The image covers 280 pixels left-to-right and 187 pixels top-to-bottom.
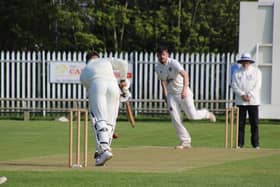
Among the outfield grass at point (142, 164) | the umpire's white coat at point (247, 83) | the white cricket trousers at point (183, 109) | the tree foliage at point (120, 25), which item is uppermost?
the tree foliage at point (120, 25)

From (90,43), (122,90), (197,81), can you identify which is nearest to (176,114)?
(122,90)

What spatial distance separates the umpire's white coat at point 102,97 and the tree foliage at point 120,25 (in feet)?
89.4

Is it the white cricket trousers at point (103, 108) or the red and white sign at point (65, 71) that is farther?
the red and white sign at point (65, 71)

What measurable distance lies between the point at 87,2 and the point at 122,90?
1126 inches

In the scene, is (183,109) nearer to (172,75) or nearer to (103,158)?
(172,75)

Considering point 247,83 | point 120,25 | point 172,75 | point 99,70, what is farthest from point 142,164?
point 120,25

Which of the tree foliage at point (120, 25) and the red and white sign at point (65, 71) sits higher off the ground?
the tree foliage at point (120, 25)

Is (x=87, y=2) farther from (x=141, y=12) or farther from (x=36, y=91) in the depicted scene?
(x=36, y=91)

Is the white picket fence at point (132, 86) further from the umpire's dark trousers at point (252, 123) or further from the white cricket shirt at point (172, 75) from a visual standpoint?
the white cricket shirt at point (172, 75)

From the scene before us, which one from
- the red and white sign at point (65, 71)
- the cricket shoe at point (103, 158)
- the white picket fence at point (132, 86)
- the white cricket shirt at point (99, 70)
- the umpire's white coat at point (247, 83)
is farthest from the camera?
the red and white sign at point (65, 71)

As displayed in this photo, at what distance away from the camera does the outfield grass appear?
11.1 metres

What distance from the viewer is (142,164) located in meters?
13.7

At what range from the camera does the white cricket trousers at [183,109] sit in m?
17.2

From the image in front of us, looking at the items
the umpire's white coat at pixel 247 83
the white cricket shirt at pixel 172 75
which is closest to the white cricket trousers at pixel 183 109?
the white cricket shirt at pixel 172 75
